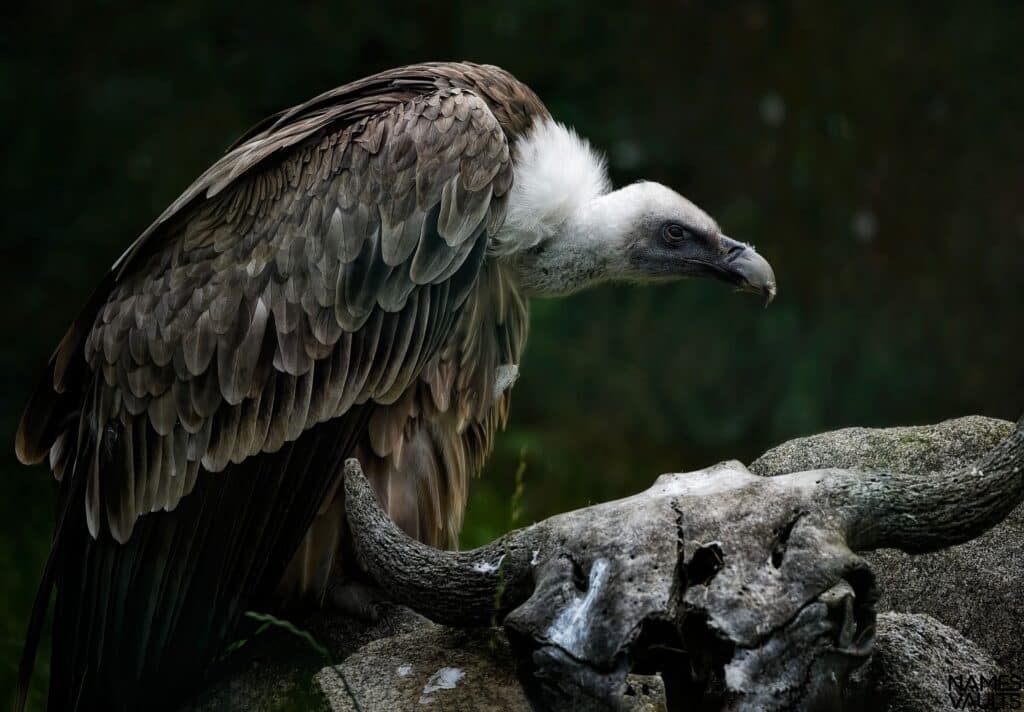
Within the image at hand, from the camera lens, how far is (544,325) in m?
7.34

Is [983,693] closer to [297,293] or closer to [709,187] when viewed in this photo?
[297,293]

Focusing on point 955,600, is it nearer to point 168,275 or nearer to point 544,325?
point 168,275

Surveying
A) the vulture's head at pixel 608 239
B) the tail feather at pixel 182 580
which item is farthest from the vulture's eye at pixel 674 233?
the tail feather at pixel 182 580

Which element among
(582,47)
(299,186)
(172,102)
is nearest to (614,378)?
(582,47)

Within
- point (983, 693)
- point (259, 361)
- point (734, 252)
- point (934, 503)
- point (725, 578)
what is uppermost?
point (734, 252)

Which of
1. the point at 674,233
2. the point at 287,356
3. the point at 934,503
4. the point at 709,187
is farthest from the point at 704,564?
the point at 709,187

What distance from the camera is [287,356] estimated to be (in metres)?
3.57

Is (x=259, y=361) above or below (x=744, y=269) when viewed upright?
Result: below

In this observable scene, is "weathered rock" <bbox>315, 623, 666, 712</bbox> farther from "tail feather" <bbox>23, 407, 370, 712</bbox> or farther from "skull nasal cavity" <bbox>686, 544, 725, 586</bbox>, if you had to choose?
"tail feather" <bbox>23, 407, 370, 712</bbox>

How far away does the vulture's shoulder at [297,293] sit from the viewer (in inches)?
139

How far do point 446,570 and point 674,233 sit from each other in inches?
67.8

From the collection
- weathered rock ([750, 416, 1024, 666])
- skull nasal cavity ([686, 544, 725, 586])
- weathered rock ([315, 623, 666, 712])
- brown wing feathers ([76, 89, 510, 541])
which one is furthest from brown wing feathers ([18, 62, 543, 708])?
A: skull nasal cavity ([686, 544, 725, 586])

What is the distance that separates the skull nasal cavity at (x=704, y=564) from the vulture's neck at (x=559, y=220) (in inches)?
67.8

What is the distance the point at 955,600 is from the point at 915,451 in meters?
0.38
